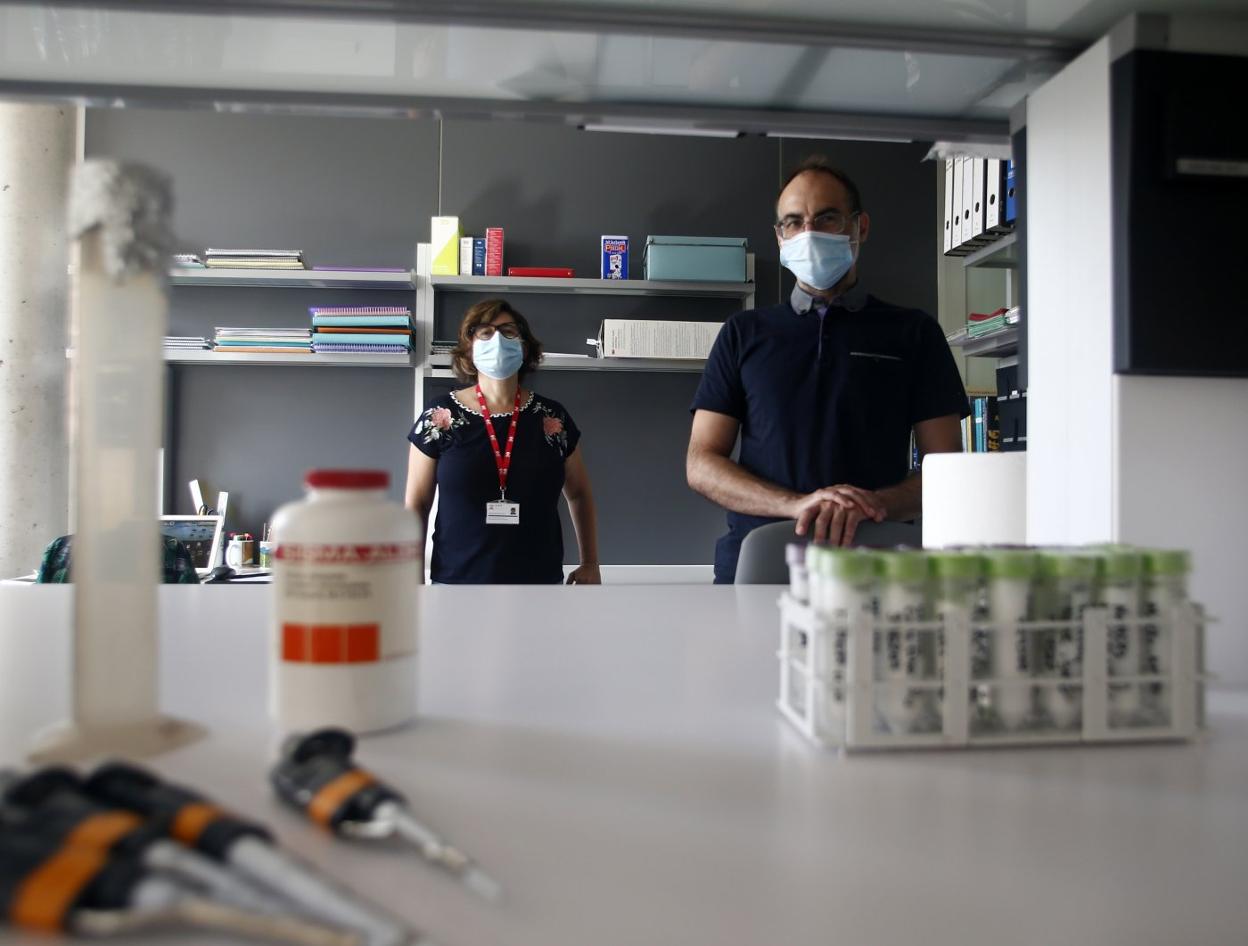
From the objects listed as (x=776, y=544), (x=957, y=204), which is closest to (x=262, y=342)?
(x=776, y=544)

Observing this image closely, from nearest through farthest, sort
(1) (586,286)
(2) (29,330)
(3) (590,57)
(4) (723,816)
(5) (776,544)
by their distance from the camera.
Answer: (4) (723,816) → (3) (590,57) → (5) (776,544) → (2) (29,330) → (1) (586,286)

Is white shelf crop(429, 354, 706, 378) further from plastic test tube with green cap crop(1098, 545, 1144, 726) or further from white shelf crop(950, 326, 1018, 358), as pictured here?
plastic test tube with green cap crop(1098, 545, 1144, 726)

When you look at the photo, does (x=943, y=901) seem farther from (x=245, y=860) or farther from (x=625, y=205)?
(x=625, y=205)

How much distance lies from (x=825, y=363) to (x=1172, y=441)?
1350mm

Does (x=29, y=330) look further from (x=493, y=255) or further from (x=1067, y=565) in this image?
(x=1067, y=565)

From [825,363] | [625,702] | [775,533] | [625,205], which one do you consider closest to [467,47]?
[625,702]

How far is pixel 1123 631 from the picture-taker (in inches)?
22.0

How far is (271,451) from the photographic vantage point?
369 cm

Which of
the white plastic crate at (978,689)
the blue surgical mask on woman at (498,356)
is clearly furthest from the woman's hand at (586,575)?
the white plastic crate at (978,689)

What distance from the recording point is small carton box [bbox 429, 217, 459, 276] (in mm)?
3551

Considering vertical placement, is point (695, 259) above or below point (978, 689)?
above

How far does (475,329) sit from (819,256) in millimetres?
1205

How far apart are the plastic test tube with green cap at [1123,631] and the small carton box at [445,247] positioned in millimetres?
3276

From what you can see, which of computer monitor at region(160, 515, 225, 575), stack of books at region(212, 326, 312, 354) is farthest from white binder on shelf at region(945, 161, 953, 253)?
computer monitor at region(160, 515, 225, 575)
